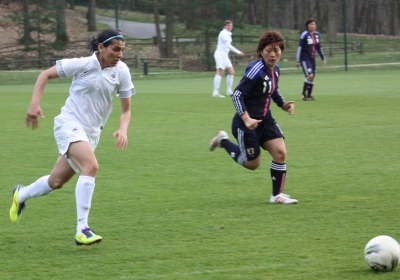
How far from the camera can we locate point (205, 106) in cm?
1908

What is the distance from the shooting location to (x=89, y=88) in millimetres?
6426

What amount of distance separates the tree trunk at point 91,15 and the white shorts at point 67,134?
33610mm

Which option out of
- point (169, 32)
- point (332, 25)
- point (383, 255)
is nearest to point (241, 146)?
point (383, 255)

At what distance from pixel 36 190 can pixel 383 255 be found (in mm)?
2937

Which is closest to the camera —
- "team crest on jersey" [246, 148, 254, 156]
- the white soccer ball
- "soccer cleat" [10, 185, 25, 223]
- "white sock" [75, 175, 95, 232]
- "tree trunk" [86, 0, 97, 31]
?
the white soccer ball

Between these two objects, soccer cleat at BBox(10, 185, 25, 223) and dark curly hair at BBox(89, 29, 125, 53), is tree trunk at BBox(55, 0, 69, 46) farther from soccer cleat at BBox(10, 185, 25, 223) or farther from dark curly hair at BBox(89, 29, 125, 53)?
dark curly hair at BBox(89, 29, 125, 53)

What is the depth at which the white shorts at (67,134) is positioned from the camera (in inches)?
248

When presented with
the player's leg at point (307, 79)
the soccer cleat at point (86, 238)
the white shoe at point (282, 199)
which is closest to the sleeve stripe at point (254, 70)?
the white shoe at point (282, 199)

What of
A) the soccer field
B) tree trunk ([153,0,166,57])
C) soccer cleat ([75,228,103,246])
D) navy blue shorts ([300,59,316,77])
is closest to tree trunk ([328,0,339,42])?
tree trunk ([153,0,166,57])

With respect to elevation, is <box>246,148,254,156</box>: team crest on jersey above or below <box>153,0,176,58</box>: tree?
below

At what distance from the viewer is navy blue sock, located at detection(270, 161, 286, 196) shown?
787 cm

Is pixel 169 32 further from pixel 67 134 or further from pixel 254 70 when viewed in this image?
pixel 67 134

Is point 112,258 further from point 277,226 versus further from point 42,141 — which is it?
point 42,141

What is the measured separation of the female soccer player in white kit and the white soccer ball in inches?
85.0
